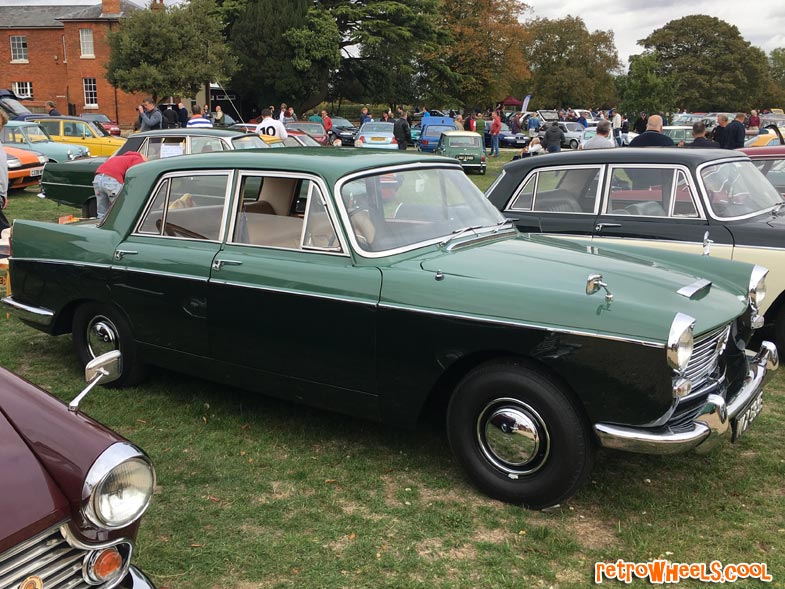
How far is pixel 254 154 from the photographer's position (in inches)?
185

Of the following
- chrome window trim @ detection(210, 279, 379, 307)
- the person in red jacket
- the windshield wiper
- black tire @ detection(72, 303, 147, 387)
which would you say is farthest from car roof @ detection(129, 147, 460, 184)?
the person in red jacket

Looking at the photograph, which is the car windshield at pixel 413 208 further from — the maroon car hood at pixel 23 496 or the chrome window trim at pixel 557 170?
the maroon car hood at pixel 23 496

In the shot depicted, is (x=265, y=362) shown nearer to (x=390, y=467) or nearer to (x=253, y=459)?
(x=253, y=459)

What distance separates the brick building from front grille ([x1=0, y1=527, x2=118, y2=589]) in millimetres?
45842

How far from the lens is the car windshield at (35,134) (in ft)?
55.5

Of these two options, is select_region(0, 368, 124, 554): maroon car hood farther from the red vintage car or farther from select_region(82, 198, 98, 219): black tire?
select_region(82, 198, 98, 219): black tire

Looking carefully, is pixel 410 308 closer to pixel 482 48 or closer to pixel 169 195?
pixel 169 195

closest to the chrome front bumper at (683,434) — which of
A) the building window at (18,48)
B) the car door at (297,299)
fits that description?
the car door at (297,299)

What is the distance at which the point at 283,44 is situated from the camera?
138 ft

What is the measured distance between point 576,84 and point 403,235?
69379 millimetres

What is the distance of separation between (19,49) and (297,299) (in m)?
54.4

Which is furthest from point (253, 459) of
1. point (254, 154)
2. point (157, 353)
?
point (254, 154)

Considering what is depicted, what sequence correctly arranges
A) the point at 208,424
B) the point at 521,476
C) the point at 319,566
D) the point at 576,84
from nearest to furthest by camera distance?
the point at 319,566, the point at 521,476, the point at 208,424, the point at 576,84

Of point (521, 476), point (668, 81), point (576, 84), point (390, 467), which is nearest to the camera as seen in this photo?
point (521, 476)
